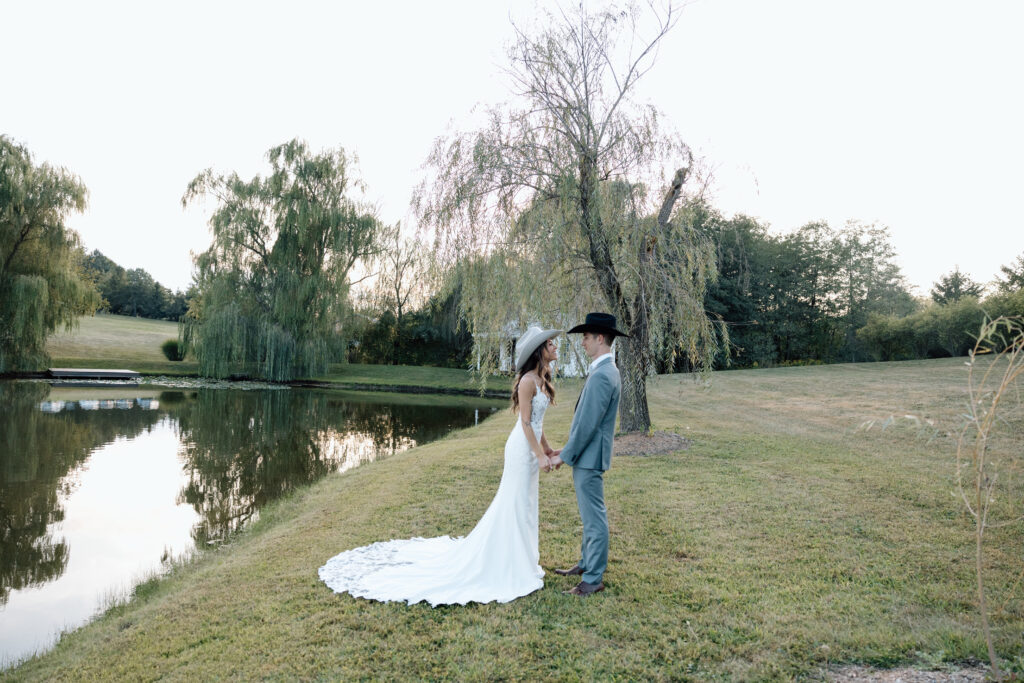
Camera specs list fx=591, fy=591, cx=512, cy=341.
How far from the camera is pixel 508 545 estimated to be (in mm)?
4078


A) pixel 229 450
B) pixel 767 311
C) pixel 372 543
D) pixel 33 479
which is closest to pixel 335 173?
pixel 229 450

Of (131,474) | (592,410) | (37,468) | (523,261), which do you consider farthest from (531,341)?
(37,468)

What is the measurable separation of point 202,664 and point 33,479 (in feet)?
24.4

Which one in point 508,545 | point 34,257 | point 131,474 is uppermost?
point 34,257

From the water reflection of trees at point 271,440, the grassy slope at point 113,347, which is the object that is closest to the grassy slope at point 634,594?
the water reflection of trees at point 271,440

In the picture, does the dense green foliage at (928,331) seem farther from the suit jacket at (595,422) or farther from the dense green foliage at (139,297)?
the dense green foliage at (139,297)

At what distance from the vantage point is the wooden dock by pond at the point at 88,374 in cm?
2462

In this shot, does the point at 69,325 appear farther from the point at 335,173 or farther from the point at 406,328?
the point at 406,328

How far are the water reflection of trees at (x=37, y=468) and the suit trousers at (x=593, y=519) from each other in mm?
4937

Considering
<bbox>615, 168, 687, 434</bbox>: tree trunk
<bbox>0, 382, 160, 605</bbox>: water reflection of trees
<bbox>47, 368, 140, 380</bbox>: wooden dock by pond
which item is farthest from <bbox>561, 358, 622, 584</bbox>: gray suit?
<bbox>47, 368, 140, 380</bbox>: wooden dock by pond

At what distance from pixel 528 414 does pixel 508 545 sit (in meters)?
0.92

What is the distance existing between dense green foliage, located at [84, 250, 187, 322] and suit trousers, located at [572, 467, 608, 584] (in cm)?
6141

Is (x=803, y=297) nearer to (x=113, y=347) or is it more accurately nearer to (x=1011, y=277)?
(x=1011, y=277)

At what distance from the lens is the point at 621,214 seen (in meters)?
8.77
